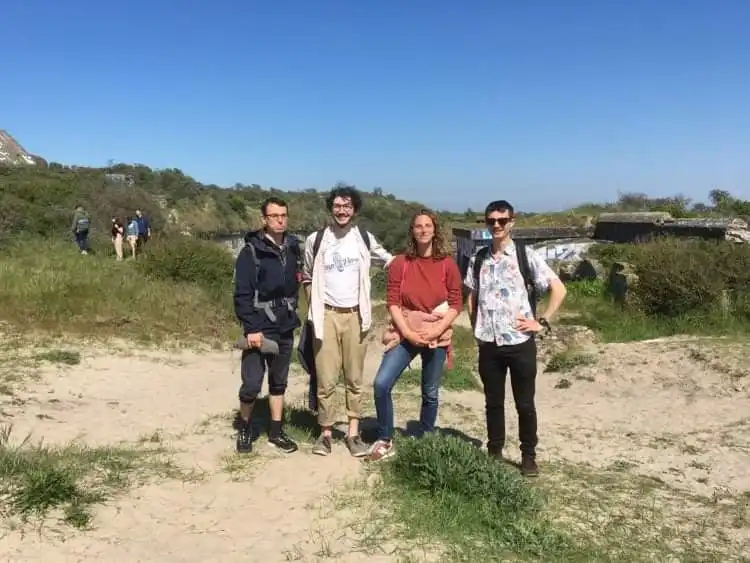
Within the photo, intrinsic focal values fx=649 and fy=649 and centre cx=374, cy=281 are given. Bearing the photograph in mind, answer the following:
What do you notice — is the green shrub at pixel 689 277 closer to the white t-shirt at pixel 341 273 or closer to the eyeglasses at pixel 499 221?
the eyeglasses at pixel 499 221

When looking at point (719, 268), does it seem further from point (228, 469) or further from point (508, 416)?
point (228, 469)

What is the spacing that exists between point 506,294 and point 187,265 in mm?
11610

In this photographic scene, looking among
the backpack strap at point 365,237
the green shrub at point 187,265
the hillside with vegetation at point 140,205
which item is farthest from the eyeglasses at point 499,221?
the hillside with vegetation at point 140,205

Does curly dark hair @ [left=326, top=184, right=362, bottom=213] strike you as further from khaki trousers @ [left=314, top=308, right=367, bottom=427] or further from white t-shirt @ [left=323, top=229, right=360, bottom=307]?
khaki trousers @ [left=314, top=308, right=367, bottom=427]

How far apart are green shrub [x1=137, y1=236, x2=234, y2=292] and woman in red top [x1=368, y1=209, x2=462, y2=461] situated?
10.5 meters

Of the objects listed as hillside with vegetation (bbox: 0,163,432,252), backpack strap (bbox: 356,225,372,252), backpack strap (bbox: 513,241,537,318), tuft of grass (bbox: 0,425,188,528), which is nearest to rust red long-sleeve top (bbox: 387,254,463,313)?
backpack strap (bbox: 356,225,372,252)

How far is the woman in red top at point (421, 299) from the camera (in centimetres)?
458

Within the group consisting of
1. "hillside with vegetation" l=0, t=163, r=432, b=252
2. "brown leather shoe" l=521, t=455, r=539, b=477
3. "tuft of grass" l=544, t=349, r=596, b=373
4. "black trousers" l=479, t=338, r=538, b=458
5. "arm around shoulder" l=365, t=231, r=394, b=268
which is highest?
"hillside with vegetation" l=0, t=163, r=432, b=252

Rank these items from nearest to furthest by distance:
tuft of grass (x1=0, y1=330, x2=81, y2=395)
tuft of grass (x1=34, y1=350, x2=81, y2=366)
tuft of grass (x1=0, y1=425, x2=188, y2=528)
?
tuft of grass (x1=0, y1=425, x2=188, y2=528)
tuft of grass (x1=0, y1=330, x2=81, y2=395)
tuft of grass (x1=34, y1=350, x2=81, y2=366)

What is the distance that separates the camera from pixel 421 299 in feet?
15.1

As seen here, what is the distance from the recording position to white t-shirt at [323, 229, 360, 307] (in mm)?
4680

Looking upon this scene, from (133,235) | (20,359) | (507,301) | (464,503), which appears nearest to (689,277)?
(507,301)

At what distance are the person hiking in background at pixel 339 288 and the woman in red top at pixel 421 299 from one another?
8.7 inches

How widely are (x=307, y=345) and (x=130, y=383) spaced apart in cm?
437
